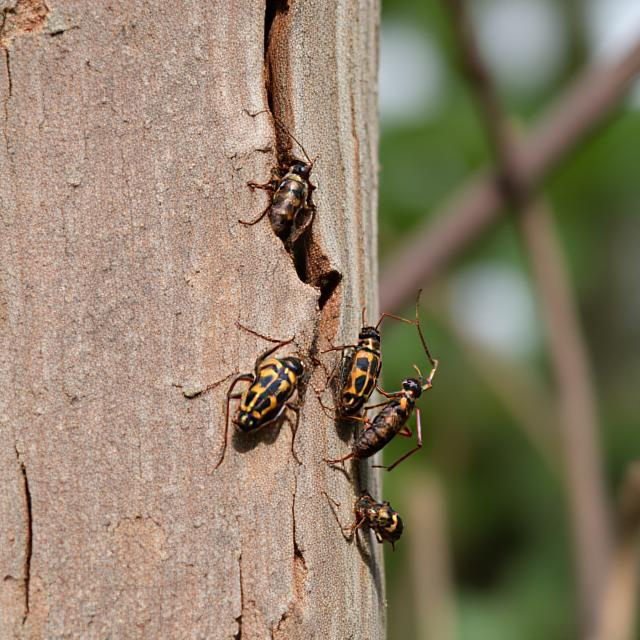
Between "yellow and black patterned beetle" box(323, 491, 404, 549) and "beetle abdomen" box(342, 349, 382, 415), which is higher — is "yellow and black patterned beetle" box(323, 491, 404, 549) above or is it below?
below

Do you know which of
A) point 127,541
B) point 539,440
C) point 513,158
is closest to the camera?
point 127,541

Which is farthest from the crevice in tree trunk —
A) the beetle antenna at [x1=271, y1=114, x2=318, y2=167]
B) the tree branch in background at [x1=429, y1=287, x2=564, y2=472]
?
the tree branch in background at [x1=429, y1=287, x2=564, y2=472]

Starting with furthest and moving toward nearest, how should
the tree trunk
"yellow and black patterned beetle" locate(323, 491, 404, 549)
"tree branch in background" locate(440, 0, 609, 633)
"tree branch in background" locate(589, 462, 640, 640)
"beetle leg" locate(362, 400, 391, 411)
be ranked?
"tree branch in background" locate(440, 0, 609, 633)
"tree branch in background" locate(589, 462, 640, 640)
"beetle leg" locate(362, 400, 391, 411)
"yellow and black patterned beetle" locate(323, 491, 404, 549)
the tree trunk

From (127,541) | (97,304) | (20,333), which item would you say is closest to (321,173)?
(97,304)

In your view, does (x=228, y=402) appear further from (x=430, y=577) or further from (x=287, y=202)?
(x=430, y=577)

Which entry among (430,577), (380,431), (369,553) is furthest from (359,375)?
(430,577)

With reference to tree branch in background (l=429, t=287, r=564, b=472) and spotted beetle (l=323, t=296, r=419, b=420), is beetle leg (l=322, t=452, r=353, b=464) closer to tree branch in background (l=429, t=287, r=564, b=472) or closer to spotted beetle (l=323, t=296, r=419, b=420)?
spotted beetle (l=323, t=296, r=419, b=420)

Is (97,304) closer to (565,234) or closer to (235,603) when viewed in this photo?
(235,603)
